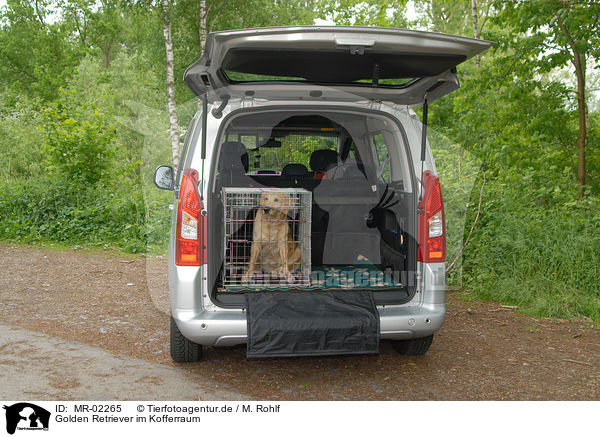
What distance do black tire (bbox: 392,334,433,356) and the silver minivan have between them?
12 mm

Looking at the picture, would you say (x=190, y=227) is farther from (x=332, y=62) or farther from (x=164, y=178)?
(x=332, y=62)

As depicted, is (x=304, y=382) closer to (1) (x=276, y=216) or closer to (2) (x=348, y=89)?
(1) (x=276, y=216)

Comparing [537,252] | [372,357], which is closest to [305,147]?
[372,357]

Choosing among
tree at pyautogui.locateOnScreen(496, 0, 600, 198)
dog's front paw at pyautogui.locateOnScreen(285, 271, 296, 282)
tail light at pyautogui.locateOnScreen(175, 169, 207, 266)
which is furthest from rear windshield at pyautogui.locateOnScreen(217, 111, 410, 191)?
tree at pyautogui.locateOnScreen(496, 0, 600, 198)

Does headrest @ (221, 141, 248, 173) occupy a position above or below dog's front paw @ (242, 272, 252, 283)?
above

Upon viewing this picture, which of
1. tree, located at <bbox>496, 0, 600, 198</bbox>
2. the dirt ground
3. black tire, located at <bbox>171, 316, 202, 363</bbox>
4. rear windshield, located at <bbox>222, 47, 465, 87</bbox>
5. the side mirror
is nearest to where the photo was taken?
rear windshield, located at <bbox>222, 47, 465, 87</bbox>

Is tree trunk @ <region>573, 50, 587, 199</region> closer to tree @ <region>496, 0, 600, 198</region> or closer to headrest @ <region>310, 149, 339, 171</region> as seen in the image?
tree @ <region>496, 0, 600, 198</region>

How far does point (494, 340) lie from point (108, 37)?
3204 cm

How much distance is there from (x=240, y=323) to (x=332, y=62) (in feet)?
5.74

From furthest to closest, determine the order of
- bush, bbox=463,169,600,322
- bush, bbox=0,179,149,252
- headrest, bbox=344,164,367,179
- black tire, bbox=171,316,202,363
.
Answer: bush, bbox=0,179,149,252, bush, bbox=463,169,600,322, headrest, bbox=344,164,367,179, black tire, bbox=171,316,202,363

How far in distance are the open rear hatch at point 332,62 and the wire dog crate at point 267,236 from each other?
81 centimetres

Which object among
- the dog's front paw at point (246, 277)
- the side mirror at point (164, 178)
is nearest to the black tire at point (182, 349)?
the dog's front paw at point (246, 277)

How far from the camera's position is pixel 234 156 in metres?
4.82

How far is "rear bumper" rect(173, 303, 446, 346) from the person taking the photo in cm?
314
